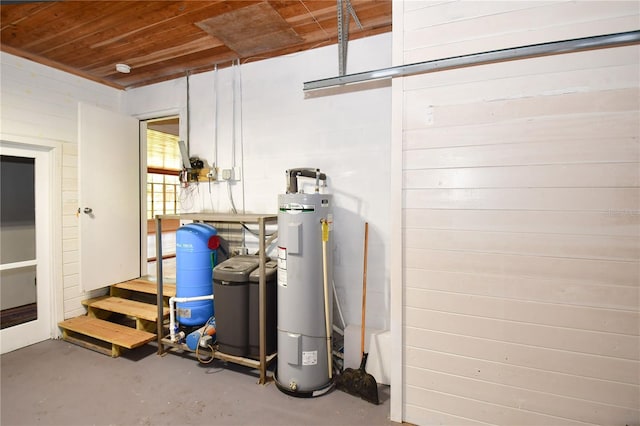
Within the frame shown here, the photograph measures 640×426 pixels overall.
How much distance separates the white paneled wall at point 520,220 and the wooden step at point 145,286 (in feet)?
7.97

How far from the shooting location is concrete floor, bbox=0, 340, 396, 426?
185 centimetres

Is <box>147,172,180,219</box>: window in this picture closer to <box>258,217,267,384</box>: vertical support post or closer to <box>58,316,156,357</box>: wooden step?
<box>58,316,156,357</box>: wooden step

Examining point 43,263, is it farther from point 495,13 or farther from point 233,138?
point 495,13

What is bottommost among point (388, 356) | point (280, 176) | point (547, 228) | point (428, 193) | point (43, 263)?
point (388, 356)

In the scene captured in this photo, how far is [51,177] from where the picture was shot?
9.80ft

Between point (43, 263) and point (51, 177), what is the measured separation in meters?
0.88

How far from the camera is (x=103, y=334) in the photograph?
2.67 metres

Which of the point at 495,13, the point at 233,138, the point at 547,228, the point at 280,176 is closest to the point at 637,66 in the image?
the point at 495,13

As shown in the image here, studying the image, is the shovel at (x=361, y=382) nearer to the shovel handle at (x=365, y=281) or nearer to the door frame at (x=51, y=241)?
the shovel handle at (x=365, y=281)

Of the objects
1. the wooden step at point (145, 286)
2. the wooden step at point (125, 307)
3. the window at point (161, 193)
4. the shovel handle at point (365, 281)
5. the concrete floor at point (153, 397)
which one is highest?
the window at point (161, 193)

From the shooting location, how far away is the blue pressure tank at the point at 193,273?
2.57m

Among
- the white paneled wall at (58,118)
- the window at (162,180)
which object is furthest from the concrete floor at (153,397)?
the window at (162,180)

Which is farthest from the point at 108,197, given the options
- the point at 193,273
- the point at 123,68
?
the point at 193,273

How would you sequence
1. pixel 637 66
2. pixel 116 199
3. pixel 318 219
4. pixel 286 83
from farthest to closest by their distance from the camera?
pixel 116 199 < pixel 286 83 < pixel 318 219 < pixel 637 66
